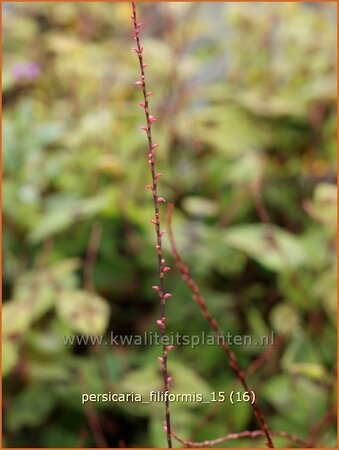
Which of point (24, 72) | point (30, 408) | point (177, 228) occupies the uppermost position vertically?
point (24, 72)

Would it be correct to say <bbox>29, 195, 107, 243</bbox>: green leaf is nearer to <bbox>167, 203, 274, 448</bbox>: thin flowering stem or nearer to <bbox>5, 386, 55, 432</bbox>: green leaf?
<bbox>5, 386, 55, 432</bbox>: green leaf

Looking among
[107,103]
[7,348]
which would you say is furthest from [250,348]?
[107,103]

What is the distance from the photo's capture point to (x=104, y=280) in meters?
1.54

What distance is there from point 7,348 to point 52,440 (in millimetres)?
228

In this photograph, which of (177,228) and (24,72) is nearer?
(177,228)

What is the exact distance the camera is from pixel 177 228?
151cm

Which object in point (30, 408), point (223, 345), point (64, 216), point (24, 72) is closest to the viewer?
point (223, 345)

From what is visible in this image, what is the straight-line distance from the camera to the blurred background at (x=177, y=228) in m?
1.29

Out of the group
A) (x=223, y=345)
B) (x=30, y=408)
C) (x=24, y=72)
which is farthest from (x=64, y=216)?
(x=223, y=345)

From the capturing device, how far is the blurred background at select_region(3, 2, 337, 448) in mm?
1295

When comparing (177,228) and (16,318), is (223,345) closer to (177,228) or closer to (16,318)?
(16,318)

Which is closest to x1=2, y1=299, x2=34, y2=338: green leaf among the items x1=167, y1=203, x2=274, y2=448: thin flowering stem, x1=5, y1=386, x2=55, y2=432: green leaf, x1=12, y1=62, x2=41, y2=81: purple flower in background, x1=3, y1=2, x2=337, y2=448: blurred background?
x1=3, y1=2, x2=337, y2=448: blurred background

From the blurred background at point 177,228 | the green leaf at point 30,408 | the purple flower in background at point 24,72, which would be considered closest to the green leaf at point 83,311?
the blurred background at point 177,228

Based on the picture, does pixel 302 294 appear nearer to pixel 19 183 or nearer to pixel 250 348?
pixel 250 348
